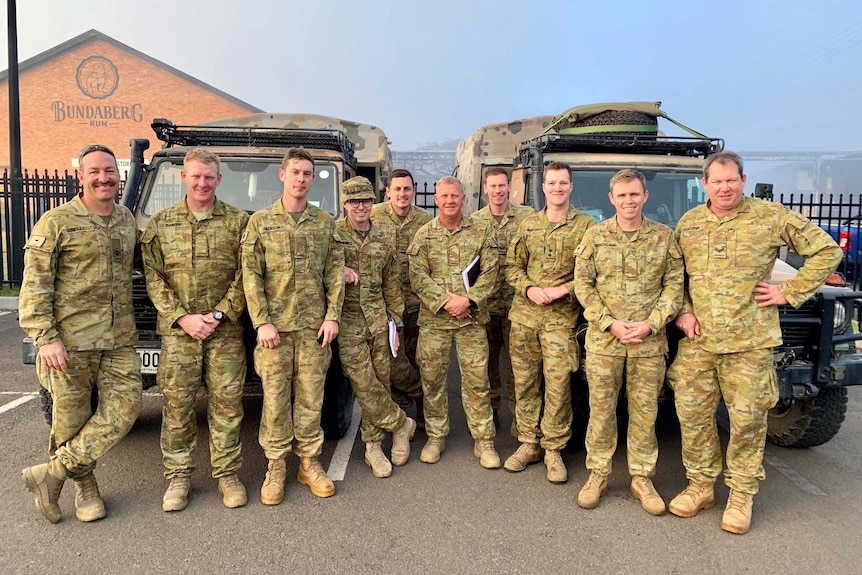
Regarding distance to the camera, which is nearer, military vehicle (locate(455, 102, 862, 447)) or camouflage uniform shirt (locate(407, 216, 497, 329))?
military vehicle (locate(455, 102, 862, 447))

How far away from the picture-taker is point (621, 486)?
3.69 m

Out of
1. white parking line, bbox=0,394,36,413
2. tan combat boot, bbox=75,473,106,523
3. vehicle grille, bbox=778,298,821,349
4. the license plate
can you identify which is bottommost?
white parking line, bbox=0,394,36,413

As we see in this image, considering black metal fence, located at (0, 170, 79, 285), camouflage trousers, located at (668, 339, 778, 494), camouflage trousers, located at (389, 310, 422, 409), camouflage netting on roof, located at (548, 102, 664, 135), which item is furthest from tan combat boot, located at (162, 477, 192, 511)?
black metal fence, located at (0, 170, 79, 285)

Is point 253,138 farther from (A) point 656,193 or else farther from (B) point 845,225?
(B) point 845,225

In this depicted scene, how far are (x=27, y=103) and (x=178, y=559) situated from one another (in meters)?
32.8

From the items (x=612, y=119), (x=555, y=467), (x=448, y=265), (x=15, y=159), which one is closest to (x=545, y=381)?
(x=555, y=467)

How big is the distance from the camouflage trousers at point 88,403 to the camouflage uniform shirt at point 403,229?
1.88 meters

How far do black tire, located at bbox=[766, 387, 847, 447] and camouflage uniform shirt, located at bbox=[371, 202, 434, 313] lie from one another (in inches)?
102

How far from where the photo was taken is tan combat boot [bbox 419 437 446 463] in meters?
4.02

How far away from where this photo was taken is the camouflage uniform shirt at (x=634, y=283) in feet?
11.0

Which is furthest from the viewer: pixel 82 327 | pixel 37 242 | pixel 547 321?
pixel 547 321

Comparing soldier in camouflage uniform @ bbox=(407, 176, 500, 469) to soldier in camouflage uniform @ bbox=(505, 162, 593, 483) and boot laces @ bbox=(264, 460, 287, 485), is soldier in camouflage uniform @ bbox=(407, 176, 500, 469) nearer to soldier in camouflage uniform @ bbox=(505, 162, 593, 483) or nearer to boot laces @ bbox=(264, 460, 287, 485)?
soldier in camouflage uniform @ bbox=(505, 162, 593, 483)

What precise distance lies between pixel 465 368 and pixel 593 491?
1.07 m

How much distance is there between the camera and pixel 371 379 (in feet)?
12.7
